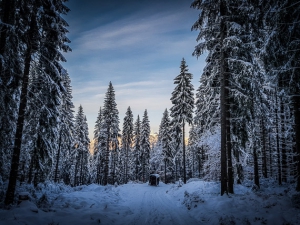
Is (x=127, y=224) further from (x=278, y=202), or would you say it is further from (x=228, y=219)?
(x=278, y=202)

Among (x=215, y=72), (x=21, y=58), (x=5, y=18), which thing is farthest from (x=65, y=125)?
(x=215, y=72)

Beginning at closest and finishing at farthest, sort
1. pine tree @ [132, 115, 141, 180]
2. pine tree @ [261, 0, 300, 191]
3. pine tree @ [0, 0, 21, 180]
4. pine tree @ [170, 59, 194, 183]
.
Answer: pine tree @ [261, 0, 300, 191] → pine tree @ [0, 0, 21, 180] → pine tree @ [170, 59, 194, 183] → pine tree @ [132, 115, 141, 180]

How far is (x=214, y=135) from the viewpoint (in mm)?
15438

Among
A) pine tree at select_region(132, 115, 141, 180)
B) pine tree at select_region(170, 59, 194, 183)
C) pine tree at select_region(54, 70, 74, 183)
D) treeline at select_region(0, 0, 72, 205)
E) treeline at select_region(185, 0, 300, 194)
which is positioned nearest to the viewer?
treeline at select_region(185, 0, 300, 194)

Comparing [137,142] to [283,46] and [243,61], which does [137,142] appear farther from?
[283,46]

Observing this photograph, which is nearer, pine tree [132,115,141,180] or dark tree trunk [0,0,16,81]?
dark tree trunk [0,0,16,81]

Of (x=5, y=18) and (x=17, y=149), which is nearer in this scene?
(x=5, y=18)

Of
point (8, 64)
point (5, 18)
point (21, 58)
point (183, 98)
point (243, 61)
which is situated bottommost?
point (8, 64)

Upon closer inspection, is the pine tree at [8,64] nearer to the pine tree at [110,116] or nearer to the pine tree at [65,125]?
the pine tree at [65,125]

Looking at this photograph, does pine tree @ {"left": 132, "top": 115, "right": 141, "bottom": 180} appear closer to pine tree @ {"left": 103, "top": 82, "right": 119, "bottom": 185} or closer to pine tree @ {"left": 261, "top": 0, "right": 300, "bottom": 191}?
pine tree @ {"left": 103, "top": 82, "right": 119, "bottom": 185}

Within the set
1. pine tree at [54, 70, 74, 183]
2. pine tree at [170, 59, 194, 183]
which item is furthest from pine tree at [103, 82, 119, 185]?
pine tree at [170, 59, 194, 183]

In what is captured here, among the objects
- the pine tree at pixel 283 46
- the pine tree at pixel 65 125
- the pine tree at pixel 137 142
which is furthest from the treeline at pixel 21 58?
the pine tree at pixel 137 142

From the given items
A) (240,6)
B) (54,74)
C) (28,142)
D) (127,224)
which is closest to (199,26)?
(240,6)

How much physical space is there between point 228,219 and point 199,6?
40.8 ft
